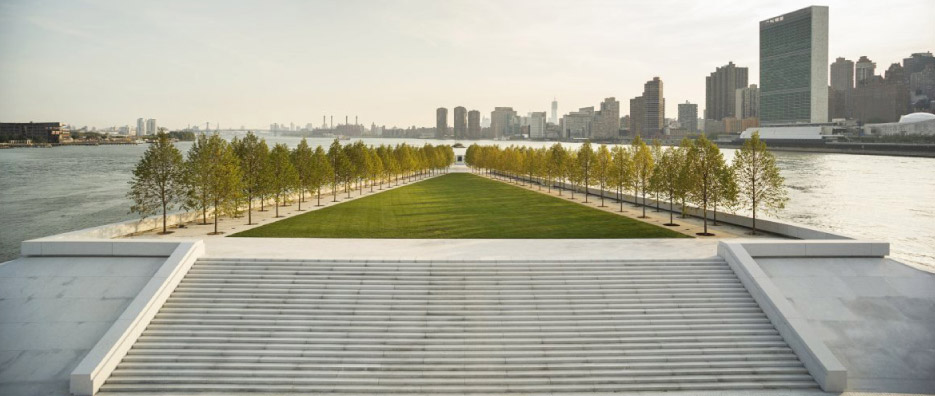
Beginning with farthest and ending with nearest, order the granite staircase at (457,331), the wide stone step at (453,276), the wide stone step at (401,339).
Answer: the wide stone step at (453,276), the wide stone step at (401,339), the granite staircase at (457,331)

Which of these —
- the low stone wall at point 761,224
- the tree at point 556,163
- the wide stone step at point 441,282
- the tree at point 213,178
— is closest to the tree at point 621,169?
the low stone wall at point 761,224

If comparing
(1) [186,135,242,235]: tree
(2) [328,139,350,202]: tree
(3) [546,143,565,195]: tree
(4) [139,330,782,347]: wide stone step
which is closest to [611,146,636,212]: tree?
(3) [546,143,565,195]: tree

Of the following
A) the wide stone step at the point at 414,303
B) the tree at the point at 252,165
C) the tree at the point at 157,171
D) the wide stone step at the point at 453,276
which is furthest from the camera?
the tree at the point at 252,165

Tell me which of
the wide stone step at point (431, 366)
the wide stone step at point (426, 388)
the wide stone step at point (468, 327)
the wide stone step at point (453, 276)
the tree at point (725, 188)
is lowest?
the wide stone step at point (426, 388)

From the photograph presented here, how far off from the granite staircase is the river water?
12.7 metres

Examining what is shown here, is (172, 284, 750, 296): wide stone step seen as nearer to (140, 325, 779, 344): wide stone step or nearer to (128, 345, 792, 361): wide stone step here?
(140, 325, 779, 344): wide stone step

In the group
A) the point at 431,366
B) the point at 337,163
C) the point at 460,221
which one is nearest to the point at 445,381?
the point at 431,366

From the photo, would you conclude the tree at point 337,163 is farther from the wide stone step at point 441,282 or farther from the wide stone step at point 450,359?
the wide stone step at point 450,359

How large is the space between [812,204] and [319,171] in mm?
53571

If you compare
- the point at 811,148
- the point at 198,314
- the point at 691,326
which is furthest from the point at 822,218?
the point at 811,148

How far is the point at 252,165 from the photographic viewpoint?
39.7 meters

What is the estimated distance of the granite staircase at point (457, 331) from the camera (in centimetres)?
1592

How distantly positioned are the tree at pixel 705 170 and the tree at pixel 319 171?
1088 inches

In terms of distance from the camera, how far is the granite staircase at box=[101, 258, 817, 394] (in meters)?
15.9
